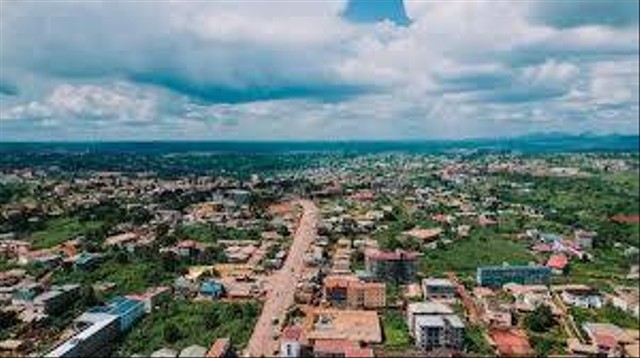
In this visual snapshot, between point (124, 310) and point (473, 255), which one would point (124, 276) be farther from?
point (473, 255)

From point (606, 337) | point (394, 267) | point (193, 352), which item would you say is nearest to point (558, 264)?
point (394, 267)

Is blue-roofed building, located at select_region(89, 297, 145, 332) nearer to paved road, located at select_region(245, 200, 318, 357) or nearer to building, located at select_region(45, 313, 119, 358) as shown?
building, located at select_region(45, 313, 119, 358)

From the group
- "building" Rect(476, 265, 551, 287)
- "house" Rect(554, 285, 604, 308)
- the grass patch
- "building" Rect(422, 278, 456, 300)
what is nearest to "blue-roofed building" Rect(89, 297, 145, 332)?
the grass patch

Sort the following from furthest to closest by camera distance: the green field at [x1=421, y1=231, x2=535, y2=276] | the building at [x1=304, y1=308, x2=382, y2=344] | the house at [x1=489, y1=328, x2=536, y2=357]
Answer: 1. the green field at [x1=421, y1=231, x2=535, y2=276]
2. the building at [x1=304, y1=308, x2=382, y2=344]
3. the house at [x1=489, y1=328, x2=536, y2=357]

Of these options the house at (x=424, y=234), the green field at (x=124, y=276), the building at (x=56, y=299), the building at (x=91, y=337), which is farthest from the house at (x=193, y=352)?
the house at (x=424, y=234)

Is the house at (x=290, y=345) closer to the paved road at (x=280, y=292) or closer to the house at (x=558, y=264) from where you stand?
the paved road at (x=280, y=292)

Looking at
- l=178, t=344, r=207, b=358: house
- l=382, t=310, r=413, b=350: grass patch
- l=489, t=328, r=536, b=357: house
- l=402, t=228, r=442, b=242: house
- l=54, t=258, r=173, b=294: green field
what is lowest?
l=382, t=310, r=413, b=350: grass patch

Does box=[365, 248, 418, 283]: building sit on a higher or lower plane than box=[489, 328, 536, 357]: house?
higher
